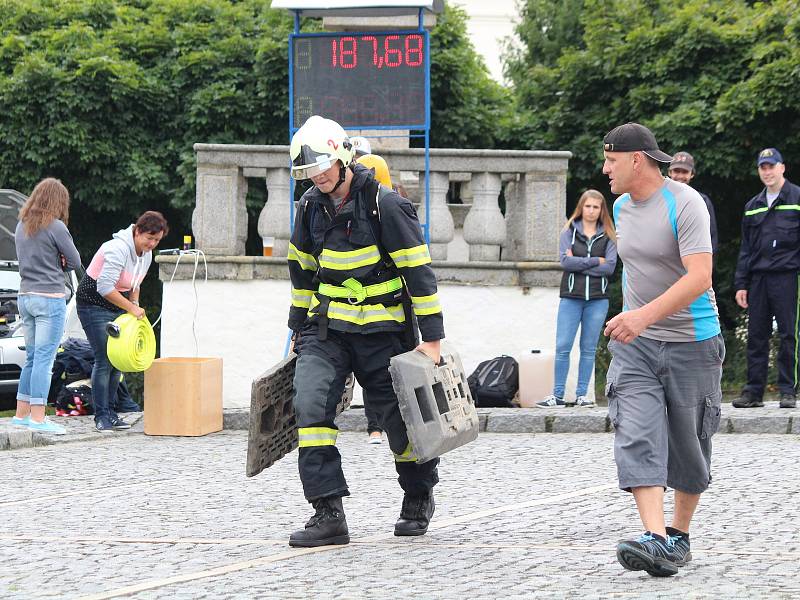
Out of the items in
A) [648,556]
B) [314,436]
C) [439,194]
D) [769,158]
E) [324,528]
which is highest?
[769,158]

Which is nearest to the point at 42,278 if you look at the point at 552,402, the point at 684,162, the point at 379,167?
the point at 379,167

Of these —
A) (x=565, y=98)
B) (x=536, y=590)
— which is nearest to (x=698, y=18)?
(x=565, y=98)

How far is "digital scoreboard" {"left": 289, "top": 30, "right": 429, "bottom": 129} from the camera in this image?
39.1ft

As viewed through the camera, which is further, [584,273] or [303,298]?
[584,273]

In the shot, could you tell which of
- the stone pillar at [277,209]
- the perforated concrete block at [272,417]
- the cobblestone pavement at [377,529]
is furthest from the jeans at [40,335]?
the perforated concrete block at [272,417]

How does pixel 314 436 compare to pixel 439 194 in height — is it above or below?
below

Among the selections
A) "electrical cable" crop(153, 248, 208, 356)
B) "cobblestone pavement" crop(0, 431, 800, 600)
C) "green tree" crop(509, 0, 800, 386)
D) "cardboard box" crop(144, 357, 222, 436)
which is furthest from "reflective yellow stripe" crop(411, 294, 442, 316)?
"green tree" crop(509, 0, 800, 386)

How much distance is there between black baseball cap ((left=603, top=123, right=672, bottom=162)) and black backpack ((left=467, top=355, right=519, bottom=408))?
6.20m

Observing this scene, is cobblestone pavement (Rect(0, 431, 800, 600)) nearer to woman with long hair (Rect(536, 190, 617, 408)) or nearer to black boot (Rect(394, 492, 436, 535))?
black boot (Rect(394, 492, 436, 535))

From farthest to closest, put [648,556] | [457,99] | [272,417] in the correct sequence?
1. [457,99]
2. [272,417]
3. [648,556]

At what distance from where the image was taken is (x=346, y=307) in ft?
21.0

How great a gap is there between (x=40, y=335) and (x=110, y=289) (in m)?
0.64

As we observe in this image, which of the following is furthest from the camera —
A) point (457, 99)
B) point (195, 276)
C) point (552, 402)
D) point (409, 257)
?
point (457, 99)

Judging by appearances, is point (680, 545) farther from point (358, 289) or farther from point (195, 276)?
point (195, 276)
